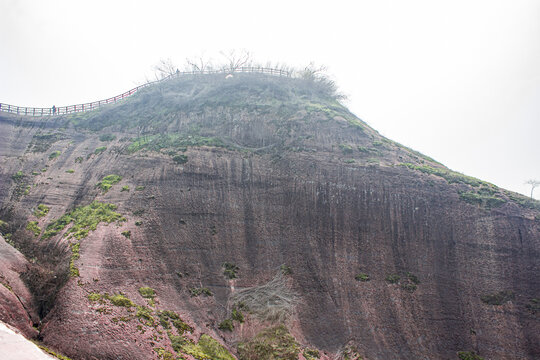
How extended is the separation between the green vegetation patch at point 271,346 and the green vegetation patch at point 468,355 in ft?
31.9

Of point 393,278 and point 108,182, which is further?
point 108,182

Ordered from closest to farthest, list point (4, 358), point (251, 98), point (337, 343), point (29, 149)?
point (4, 358), point (337, 343), point (29, 149), point (251, 98)

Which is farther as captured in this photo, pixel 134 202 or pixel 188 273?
pixel 134 202

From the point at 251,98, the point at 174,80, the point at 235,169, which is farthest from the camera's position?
the point at 174,80

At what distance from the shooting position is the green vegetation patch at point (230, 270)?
21.4 m

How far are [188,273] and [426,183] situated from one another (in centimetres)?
1994

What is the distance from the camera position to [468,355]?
18172mm

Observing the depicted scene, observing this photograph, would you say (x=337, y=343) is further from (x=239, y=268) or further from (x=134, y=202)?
(x=134, y=202)

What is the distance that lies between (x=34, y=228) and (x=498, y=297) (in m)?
32.9

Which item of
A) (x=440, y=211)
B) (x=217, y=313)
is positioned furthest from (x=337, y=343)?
(x=440, y=211)

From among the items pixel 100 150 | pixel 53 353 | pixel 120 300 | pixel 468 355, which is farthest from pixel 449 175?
pixel 100 150

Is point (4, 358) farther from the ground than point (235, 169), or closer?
closer

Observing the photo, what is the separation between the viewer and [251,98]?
3684 cm

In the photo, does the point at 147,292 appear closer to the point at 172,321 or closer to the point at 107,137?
the point at 172,321
